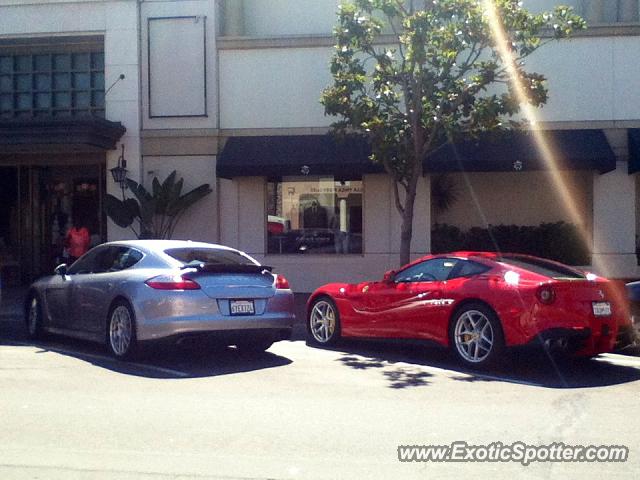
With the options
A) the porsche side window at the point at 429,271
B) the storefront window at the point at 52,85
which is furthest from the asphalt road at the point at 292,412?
the storefront window at the point at 52,85

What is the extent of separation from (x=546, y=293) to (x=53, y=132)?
11.7 metres

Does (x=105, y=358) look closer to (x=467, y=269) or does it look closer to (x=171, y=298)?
(x=171, y=298)

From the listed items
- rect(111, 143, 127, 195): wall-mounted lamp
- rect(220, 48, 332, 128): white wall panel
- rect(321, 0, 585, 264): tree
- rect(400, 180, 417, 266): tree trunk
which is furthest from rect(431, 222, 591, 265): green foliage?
rect(111, 143, 127, 195): wall-mounted lamp

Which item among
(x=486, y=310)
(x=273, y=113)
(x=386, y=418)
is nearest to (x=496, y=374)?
(x=486, y=310)

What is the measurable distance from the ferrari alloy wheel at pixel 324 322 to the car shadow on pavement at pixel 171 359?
3.09 ft

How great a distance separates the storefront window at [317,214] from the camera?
18375 mm

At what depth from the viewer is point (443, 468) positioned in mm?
5801

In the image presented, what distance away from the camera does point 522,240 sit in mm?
18359

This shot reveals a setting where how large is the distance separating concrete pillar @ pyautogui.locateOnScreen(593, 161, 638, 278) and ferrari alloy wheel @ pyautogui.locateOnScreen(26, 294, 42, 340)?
37.5 ft

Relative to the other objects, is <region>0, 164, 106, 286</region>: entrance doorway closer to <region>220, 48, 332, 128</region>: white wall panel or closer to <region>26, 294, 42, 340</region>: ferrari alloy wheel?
<region>220, 48, 332, 128</region>: white wall panel

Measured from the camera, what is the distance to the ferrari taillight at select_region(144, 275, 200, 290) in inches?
371

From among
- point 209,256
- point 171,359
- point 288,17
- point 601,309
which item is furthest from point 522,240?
point 171,359

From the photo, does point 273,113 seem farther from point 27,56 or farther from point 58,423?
point 58,423

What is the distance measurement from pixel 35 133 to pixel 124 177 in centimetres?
205
